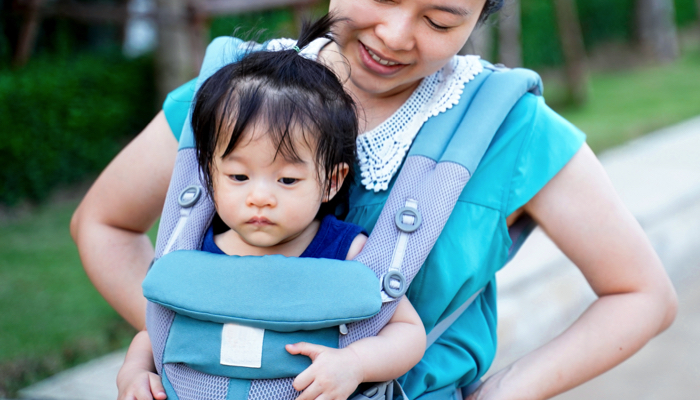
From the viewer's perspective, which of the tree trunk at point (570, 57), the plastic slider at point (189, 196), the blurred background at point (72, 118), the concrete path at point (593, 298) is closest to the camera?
the plastic slider at point (189, 196)

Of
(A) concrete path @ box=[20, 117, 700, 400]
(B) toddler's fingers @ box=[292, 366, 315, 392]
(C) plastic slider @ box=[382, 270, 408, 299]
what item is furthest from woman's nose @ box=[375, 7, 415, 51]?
(A) concrete path @ box=[20, 117, 700, 400]

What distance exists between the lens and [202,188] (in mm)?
1495

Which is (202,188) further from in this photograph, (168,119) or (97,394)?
(97,394)

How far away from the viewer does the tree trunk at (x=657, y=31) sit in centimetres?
1462

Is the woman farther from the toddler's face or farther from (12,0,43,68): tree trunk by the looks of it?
(12,0,43,68): tree trunk

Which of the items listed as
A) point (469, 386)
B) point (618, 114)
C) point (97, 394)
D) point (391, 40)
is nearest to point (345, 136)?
point (391, 40)

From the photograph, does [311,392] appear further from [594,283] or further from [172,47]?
[172,47]

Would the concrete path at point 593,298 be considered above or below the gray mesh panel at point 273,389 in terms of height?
below

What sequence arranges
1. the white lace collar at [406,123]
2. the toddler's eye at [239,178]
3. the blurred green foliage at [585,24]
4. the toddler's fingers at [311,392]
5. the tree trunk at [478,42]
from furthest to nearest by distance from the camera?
the blurred green foliage at [585,24]
the tree trunk at [478,42]
the white lace collar at [406,123]
the toddler's eye at [239,178]
the toddler's fingers at [311,392]

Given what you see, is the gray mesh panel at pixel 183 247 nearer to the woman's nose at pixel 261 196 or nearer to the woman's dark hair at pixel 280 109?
the woman's dark hair at pixel 280 109

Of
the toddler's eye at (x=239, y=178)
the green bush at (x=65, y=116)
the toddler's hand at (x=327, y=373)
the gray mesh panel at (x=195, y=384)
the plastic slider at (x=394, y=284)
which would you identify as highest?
the toddler's eye at (x=239, y=178)

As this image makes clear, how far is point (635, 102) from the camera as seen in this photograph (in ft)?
33.4

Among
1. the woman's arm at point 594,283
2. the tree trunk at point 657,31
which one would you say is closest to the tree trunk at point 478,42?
the woman's arm at point 594,283

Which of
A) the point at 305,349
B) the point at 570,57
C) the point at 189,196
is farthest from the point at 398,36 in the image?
the point at 570,57
